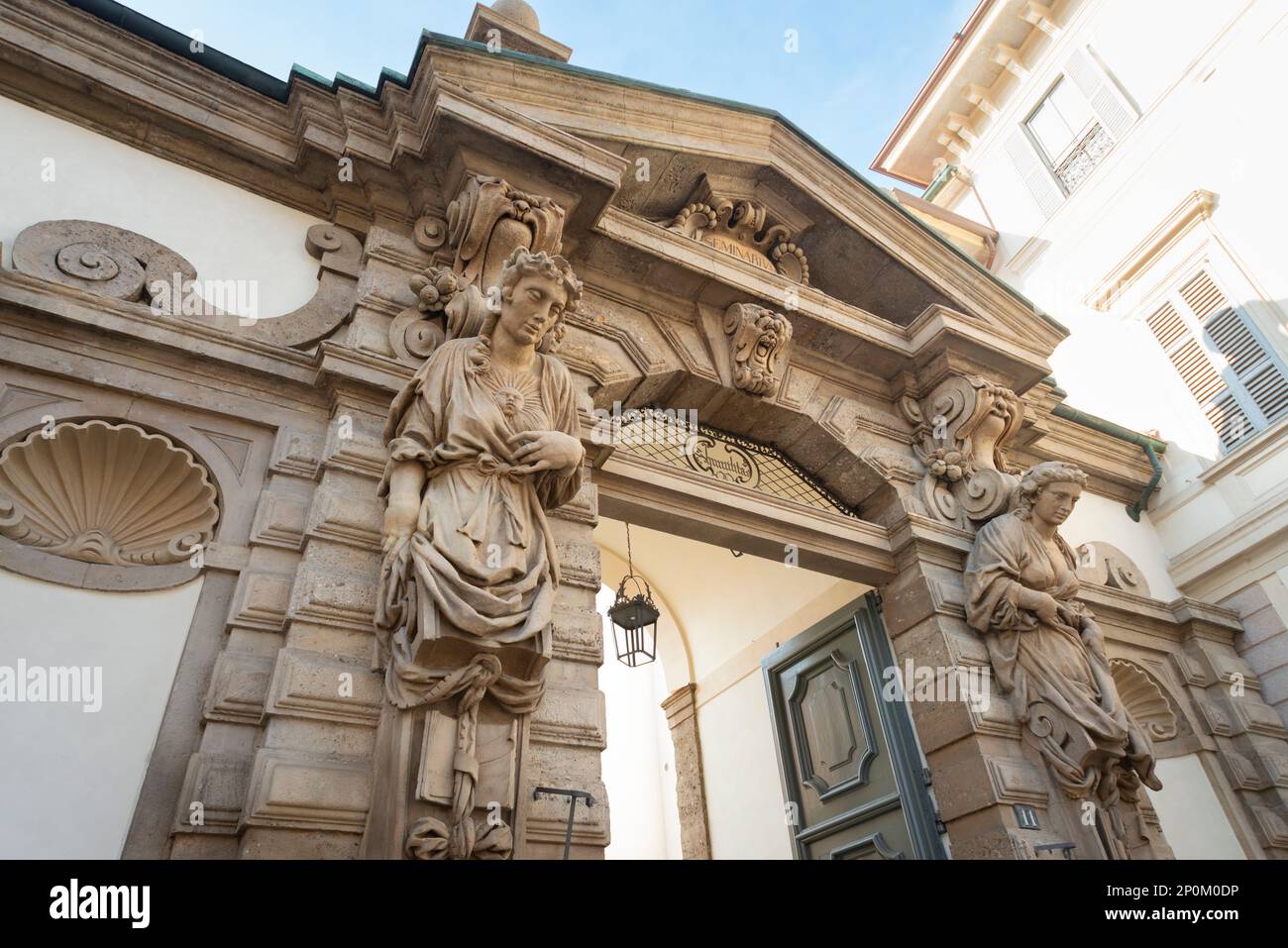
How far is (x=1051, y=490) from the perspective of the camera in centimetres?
612

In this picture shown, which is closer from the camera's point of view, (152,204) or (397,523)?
(397,523)

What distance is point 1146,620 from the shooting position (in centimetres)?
762

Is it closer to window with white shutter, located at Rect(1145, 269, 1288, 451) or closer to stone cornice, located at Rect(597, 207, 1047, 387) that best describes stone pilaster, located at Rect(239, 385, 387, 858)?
stone cornice, located at Rect(597, 207, 1047, 387)

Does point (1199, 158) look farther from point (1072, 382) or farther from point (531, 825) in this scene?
point (531, 825)

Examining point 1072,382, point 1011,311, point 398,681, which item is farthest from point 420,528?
point 1072,382

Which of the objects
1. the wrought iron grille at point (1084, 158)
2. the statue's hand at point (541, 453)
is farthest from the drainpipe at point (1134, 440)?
the statue's hand at point (541, 453)

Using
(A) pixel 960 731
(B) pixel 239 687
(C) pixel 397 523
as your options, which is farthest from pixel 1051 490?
(B) pixel 239 687

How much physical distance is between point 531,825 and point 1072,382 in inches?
374

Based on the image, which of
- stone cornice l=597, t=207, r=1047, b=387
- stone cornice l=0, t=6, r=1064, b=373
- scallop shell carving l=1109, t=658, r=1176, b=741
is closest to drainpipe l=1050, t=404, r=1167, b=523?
stone cornice l=597, t=207, r=1047, b=387

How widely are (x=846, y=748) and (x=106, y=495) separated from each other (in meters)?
4.85

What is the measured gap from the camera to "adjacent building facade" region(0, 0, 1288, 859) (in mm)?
3557

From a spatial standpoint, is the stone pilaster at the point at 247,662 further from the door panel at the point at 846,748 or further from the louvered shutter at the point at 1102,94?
the louvered shutter at the point at 1102,94

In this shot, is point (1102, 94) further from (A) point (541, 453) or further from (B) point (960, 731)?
(A) point (541, 453)

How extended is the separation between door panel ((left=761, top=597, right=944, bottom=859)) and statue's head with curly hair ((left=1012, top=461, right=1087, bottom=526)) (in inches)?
51.9
